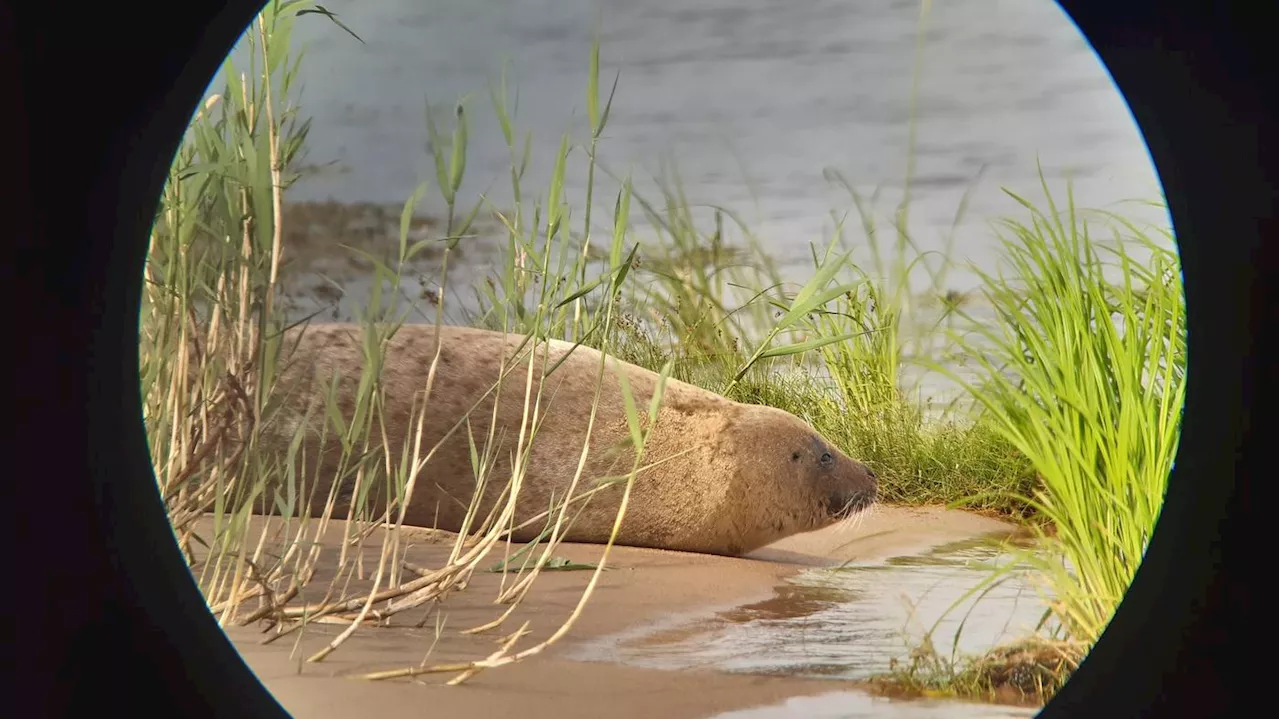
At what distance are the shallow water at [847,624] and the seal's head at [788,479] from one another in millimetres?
233

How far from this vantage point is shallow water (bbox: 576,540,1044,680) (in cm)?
253

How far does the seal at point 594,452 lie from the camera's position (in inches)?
141

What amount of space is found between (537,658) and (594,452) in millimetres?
1204

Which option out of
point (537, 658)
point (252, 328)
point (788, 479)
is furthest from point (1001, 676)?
point (252, 328)

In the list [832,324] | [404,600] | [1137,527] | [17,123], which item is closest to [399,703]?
[404,600]

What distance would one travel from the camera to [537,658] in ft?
8.07

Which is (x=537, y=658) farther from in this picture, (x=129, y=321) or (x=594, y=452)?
(x=129, y=321)

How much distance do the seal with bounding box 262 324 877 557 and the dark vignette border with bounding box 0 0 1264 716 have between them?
2181 millimetres

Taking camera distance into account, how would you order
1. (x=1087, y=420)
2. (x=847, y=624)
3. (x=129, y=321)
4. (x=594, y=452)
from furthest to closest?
(x=594, y=452) → (x=847, y=624) → (x=1087, y=420) → (x=129, y=321)

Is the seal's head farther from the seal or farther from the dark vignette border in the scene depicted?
the dark vignette border

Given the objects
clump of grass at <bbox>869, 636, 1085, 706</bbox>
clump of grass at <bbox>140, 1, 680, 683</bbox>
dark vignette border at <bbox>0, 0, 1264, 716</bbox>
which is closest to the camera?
dark vignette border at <bbox>0, 0, 1264, 716</bbox>

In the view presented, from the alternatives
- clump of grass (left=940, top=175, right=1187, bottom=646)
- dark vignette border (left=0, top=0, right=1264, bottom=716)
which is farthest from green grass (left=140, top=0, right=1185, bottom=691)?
dark vignette border (left=0, top=0, right=1264, bottom=716)

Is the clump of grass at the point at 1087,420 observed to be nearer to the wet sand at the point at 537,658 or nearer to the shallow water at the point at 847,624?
the shallow water at the point at 847,624

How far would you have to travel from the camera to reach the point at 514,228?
2375 mm
